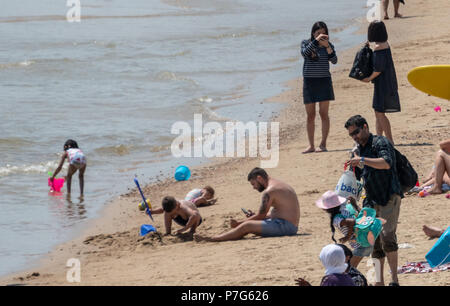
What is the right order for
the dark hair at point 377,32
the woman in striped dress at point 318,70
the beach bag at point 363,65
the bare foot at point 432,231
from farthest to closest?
the woman in striped dress at point 318,70, the beach bag at point 363,65, the dark hair at point 377,32, the bare foot at point 432,231

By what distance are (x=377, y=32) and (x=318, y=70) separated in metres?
1.26

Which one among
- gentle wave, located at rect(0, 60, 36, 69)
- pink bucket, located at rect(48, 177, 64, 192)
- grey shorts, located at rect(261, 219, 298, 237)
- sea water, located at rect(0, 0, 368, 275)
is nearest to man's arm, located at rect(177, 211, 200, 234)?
grey shorts, located at rect(261, 219, 298, 237)

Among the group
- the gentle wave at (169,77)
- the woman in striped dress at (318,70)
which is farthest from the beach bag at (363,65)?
the gentle wave at (169,77)

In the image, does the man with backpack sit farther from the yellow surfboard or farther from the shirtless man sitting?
the shirtless man sitting

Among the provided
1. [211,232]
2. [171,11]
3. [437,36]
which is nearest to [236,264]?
[211,232]

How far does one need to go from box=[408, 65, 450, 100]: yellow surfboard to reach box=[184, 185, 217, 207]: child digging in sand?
15.6ft

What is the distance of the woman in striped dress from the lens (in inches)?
416

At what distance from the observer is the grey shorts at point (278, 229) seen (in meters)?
7.74

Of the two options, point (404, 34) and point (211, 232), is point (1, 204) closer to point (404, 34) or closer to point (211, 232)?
point (211, 232)

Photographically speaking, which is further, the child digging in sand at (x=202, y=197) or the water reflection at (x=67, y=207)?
the water reflection at (x=67, y=207)

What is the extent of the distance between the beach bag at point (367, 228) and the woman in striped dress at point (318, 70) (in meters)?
5.20

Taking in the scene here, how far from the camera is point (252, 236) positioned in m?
8.03

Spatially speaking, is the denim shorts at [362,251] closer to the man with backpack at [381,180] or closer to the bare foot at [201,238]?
the man with backpack at [381,180]
